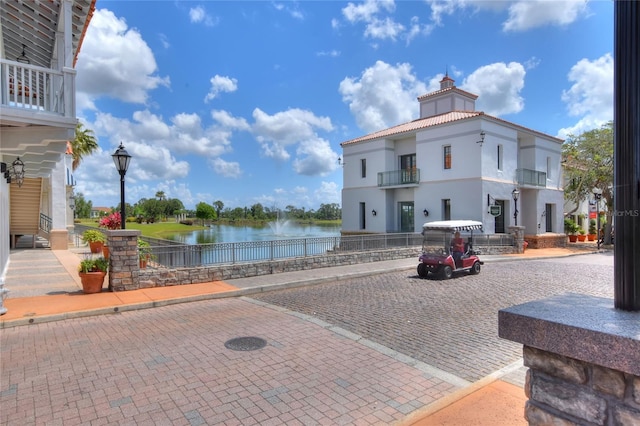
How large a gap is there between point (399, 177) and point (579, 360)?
26430 mm

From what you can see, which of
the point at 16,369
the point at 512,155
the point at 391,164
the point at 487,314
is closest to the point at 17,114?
the point at 16,369

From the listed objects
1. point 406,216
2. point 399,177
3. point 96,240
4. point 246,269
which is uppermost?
point 399,177

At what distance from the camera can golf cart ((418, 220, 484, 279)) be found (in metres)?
13.0

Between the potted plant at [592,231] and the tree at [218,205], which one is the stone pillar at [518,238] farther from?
the tree at [218,205]

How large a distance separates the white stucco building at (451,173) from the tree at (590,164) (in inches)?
52.2

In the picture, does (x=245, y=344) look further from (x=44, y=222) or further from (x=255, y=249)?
(x=44, y=222)

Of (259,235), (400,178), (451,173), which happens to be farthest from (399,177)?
(259,235)

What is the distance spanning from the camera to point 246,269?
1277cm

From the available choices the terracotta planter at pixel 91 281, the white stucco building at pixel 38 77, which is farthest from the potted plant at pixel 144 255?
the white stucco building at pixel 38 77

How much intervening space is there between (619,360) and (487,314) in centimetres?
667

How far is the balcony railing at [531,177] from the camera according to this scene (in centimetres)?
2623

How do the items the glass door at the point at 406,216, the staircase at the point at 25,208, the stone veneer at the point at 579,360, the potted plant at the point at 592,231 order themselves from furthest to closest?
the potted plant at the point at 592,231 < the glass door at the point at 406,216 < the staircase at the point at 25,208 < the stone veneer at the point at 579,360

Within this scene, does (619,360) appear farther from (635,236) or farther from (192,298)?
(192,298)

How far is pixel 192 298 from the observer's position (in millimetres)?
9656
